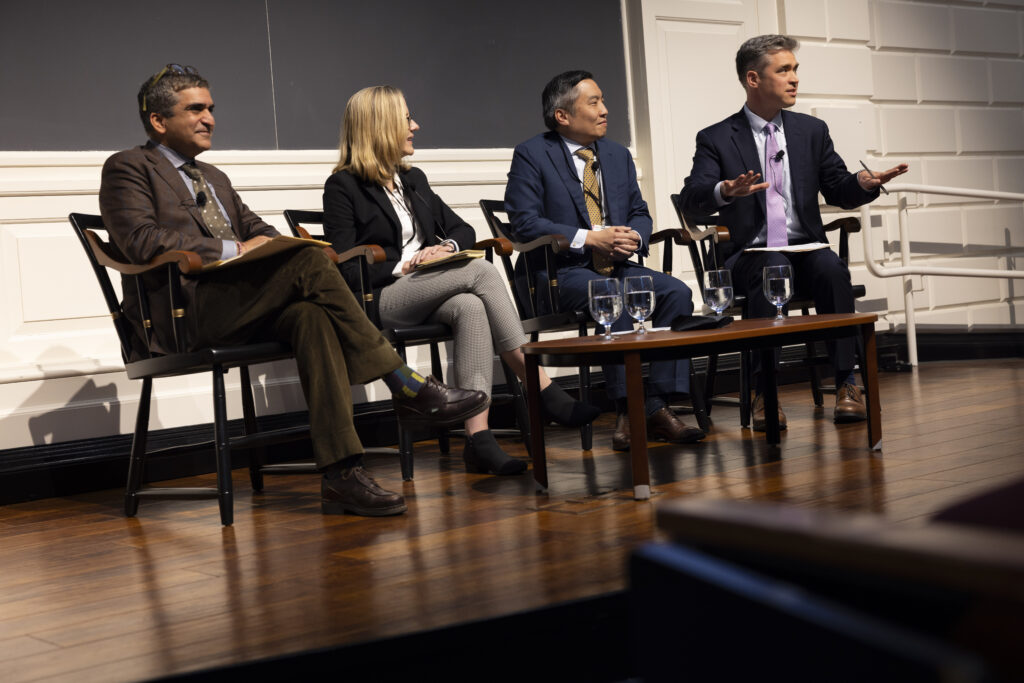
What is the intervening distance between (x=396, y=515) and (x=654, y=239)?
5.64 ft

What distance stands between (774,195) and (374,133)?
1.46 metres

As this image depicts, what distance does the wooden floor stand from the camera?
1668mm

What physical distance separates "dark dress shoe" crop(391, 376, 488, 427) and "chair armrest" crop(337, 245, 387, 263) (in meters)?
0.44

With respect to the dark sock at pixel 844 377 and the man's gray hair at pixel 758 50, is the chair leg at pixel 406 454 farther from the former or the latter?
the man's gray hair at pixel 758 50

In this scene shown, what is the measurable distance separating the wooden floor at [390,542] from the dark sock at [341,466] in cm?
11

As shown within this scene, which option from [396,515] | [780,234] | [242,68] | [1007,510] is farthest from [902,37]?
[1007,510]

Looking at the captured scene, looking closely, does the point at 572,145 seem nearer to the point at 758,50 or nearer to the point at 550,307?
the point at 550,307

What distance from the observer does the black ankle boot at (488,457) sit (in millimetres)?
3076

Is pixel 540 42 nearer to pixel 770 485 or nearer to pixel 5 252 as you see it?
pixel 5 252

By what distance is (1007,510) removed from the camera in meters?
0.67

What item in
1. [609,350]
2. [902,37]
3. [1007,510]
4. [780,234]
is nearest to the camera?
[1007,510]

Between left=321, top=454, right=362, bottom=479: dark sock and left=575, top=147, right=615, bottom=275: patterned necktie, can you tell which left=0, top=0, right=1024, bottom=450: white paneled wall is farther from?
left=321, top=454, right=362, bottom=479: dark sock

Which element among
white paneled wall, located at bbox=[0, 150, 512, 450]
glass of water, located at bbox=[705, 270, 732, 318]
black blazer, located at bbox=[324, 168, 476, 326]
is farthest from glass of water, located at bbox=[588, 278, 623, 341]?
white paneled wall, located at bbox=[0, 150, 512, 450]

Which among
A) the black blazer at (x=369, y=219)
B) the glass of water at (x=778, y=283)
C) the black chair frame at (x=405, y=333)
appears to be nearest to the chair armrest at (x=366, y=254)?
the black chair frame at (x=405, y=333)
